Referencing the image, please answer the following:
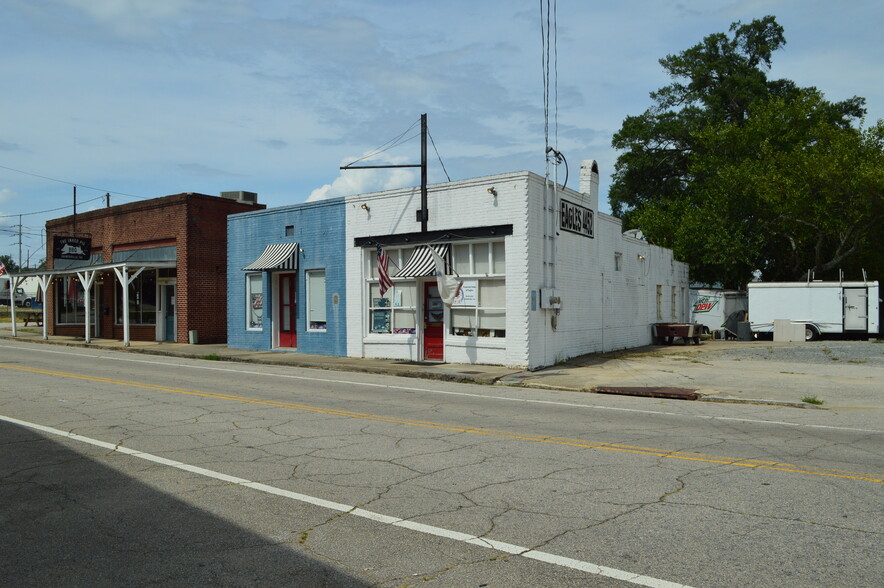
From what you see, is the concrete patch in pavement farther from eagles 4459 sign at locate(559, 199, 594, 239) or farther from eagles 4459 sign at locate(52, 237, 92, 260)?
eagles 4459 sign at locate(52, 237, 92, 260)

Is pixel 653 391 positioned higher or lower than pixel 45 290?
lower

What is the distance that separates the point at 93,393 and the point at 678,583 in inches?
467

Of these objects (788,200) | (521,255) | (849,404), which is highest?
(788,200)

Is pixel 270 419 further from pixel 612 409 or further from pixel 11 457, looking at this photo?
pixel 612 409

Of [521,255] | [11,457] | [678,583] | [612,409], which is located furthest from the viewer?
[521,255]

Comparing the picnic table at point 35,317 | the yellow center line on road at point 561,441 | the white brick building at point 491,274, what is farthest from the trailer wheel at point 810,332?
the picnic table at point 35,317

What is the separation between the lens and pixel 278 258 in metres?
23.4

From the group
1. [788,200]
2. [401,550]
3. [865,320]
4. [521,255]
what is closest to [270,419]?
[401,550]

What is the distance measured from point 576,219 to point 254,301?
11672 millimetres

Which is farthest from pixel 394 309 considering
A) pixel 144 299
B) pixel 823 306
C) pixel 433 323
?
pixel 823 306

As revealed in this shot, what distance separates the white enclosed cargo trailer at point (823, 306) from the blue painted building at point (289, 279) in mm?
20174

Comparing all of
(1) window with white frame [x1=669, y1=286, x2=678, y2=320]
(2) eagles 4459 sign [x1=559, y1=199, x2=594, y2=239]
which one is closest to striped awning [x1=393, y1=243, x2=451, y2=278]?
(2) eagles 4459 sign [x1=559, y1=199, x2=594, y2=239]

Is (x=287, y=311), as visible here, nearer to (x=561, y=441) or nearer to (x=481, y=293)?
(x=481, y=293)

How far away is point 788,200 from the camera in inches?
1369
